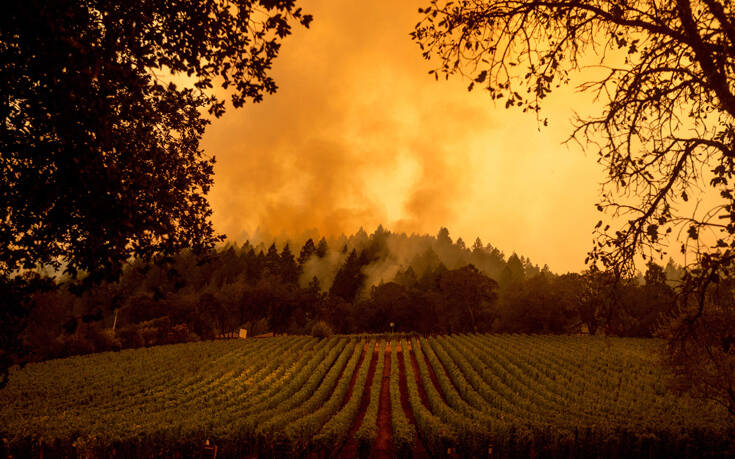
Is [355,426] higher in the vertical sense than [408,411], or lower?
higher

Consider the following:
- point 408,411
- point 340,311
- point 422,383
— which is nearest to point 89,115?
point 408,411

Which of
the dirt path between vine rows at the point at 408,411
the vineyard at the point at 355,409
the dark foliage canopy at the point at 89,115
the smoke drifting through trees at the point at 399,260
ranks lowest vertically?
the dirt path between vine rows at the point at 408,411

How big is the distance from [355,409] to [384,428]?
1977mm

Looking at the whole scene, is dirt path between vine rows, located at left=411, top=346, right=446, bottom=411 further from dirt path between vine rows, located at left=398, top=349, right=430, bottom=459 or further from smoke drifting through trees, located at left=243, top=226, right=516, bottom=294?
smoke drifting through trees, located at left=243, top=226, right=516, bottom=294

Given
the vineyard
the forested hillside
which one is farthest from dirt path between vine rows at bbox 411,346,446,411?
the forested hillside

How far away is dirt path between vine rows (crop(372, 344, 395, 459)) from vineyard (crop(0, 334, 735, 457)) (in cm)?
10

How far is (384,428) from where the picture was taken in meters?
20.0

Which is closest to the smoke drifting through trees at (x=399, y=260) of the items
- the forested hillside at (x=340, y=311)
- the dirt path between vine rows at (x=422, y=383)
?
the forested hillside at (x=340, y=311)

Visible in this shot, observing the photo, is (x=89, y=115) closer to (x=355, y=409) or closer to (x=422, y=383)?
(x=355, y=409)

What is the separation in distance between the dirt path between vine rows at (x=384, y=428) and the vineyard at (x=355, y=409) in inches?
3.8

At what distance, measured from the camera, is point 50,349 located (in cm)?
4297

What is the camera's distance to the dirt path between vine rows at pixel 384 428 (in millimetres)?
16123

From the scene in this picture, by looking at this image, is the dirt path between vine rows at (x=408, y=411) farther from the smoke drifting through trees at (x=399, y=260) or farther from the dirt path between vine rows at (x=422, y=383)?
the smoke drifting through trees at (x=399, y=260)

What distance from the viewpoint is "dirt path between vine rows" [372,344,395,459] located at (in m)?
16.1
